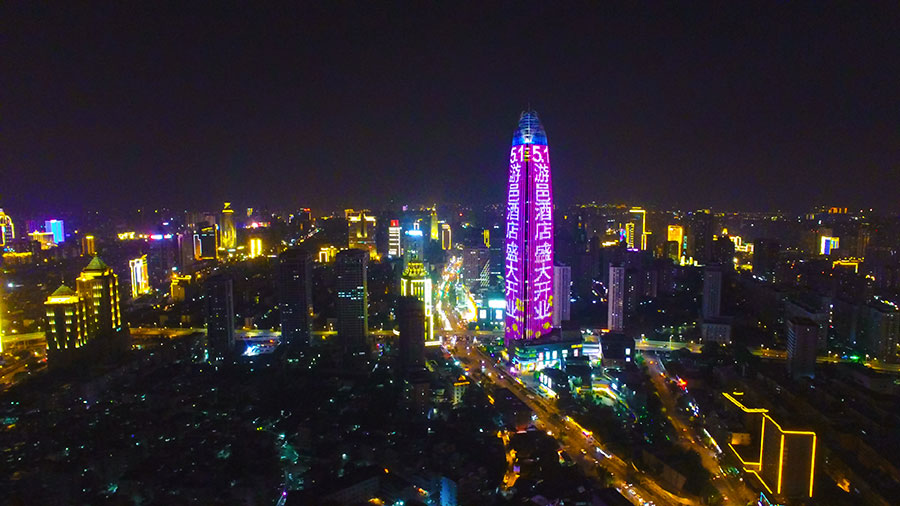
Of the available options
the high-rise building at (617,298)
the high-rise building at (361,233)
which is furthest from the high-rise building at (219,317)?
the high-rise building at (361,233)

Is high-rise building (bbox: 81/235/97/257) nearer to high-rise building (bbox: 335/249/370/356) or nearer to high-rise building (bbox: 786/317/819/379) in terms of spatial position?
high-rise building (bbox: 335/249/370/356)

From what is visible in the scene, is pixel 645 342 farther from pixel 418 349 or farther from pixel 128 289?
pixel 128 289

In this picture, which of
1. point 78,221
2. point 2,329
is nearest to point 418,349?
point 2,329

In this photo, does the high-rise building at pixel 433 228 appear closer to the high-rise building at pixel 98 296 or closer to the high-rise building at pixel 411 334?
the high-rise building at pixel 411 334

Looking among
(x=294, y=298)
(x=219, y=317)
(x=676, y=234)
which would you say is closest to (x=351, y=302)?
(x=294, y=298)

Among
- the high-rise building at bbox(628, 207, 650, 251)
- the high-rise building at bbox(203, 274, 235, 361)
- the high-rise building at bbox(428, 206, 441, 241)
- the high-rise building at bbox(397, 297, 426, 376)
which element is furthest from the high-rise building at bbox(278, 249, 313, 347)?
the high-rise building at bbox(628, 207, 650, 251)
